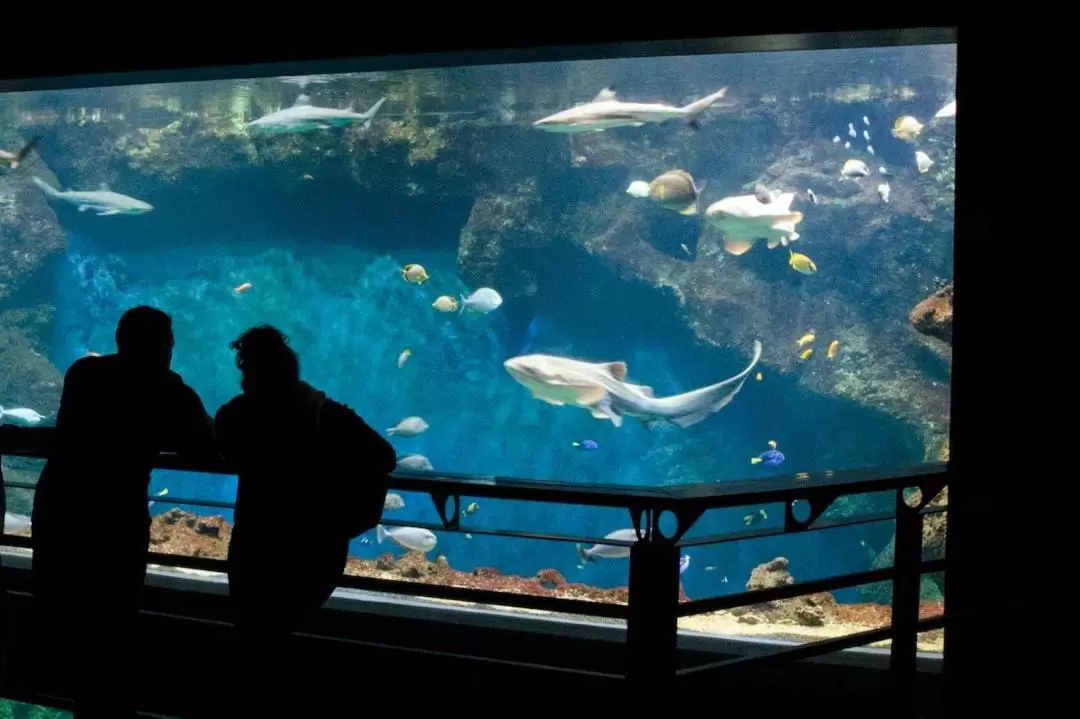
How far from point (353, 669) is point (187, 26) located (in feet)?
10.4

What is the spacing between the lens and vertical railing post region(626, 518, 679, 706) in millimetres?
2143

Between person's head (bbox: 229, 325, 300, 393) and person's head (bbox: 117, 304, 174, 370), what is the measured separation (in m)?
0.31

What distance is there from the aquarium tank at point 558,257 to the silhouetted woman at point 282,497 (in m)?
9.04

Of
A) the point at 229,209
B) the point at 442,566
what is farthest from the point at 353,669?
the point at 229,209

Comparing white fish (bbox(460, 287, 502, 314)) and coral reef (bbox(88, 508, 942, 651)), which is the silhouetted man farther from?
white fish (bbox(460, 287, 502, 314))

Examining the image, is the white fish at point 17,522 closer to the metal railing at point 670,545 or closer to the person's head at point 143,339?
the metal railing at point 670,545

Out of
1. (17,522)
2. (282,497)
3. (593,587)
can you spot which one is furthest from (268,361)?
(17,522)

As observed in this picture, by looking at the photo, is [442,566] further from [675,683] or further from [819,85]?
[819,85]

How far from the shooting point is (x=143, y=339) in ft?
7.98

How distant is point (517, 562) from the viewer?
1795cm

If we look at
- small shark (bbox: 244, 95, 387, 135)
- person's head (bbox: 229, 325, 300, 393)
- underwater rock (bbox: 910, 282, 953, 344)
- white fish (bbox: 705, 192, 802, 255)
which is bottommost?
person's head (bbox: 229, 325, 300, 393)

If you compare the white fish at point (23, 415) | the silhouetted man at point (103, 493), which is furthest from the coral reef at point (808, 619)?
the white fish at point (23, 415)

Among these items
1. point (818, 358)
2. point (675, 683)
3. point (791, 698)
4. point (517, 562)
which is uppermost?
point (818, 358)

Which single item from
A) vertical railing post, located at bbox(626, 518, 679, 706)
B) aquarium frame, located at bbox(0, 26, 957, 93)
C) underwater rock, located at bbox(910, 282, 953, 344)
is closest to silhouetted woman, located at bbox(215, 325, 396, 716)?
vertical railing post, located at bbox(626, 518, 679, 706)
